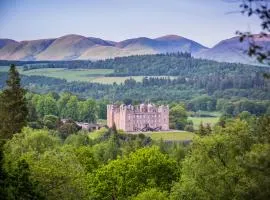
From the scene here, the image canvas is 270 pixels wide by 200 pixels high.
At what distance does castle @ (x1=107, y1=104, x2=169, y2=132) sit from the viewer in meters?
141

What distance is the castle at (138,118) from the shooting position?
14062 centimetres

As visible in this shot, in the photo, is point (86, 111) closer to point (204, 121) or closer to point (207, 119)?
point (204, 121)

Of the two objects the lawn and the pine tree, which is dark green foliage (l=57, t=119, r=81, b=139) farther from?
the lawn

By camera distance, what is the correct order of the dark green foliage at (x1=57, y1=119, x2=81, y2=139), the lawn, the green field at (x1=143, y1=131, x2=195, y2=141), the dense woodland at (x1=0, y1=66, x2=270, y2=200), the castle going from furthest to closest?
the lawn < the castle < the green field at (x1=143, y1=131, x2=195, y2=141) < the dark green foliage at (x1=57, y1=119, x2=81, y2=139) < the dense woodland at (x1=0, y1=66, x2=270, y2=200)

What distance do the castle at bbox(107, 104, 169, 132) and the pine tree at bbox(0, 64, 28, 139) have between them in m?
90.7

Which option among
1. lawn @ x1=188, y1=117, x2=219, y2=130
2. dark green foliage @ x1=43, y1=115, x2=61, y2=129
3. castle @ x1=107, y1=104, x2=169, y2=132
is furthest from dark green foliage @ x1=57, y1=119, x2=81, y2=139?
lawn @ x1=188, y1=117, x2=219, y2=130

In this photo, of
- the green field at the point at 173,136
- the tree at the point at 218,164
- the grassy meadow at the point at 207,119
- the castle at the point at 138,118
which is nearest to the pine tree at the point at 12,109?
the tree at the point at 218,164

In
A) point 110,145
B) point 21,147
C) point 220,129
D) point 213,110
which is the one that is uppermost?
point 220,129

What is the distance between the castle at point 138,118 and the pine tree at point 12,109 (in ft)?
298

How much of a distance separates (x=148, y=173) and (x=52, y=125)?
212 feet

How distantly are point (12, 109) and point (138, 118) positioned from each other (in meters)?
95.5

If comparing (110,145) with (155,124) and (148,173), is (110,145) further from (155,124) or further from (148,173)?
(155,124)

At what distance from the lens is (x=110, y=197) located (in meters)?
35.5

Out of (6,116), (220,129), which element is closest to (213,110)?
(6,116)
